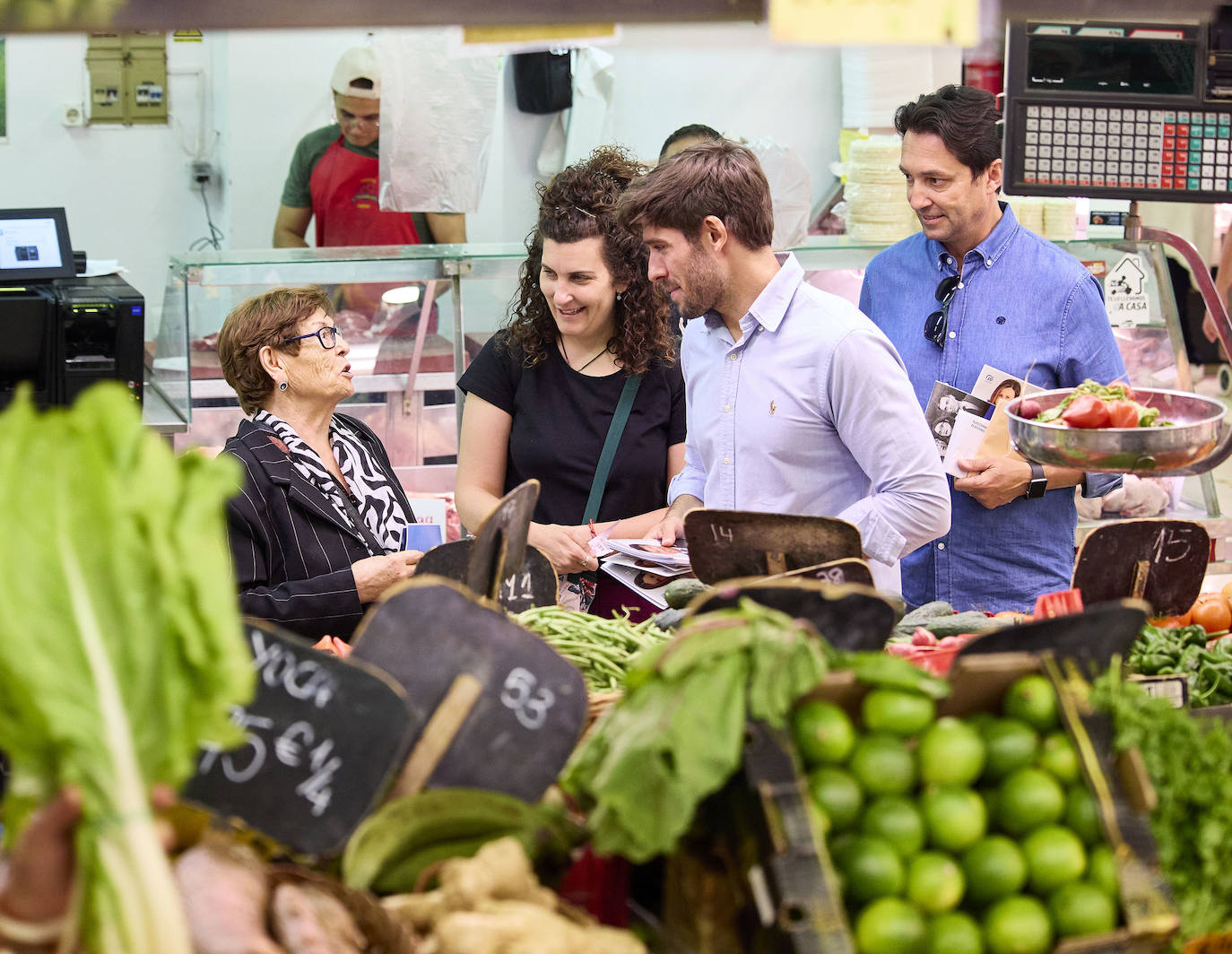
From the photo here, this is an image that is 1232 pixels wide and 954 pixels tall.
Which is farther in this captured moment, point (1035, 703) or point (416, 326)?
point (416, 326)

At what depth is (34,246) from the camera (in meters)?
4.34

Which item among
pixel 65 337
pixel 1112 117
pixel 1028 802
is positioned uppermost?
pixel 1112 117

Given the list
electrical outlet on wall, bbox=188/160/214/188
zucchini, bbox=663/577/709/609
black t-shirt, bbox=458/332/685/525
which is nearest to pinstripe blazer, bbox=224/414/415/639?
black t-shirt, bbox=458/332/685/525

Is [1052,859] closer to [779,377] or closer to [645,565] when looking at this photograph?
[779,377]

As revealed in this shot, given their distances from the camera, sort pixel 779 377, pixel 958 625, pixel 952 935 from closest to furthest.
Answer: pixel 952 935
pixel 958 625
pixel 779 377

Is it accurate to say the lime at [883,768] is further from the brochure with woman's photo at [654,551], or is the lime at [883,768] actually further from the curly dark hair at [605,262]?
the curly dark hair at [605,262]

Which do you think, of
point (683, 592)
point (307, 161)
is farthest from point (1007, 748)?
point (307, 161)

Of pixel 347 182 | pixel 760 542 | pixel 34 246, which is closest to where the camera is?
pixel 760 542

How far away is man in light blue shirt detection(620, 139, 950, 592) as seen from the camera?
2.73 m

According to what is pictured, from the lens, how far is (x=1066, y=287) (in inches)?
135

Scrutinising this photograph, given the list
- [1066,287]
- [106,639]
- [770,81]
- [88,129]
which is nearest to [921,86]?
[770,81]

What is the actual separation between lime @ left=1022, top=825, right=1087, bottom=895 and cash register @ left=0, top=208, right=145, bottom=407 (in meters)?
3.50

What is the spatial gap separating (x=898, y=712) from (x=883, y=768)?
0.07m

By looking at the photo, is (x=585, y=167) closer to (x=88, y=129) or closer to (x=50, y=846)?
(x=50, y=846)
